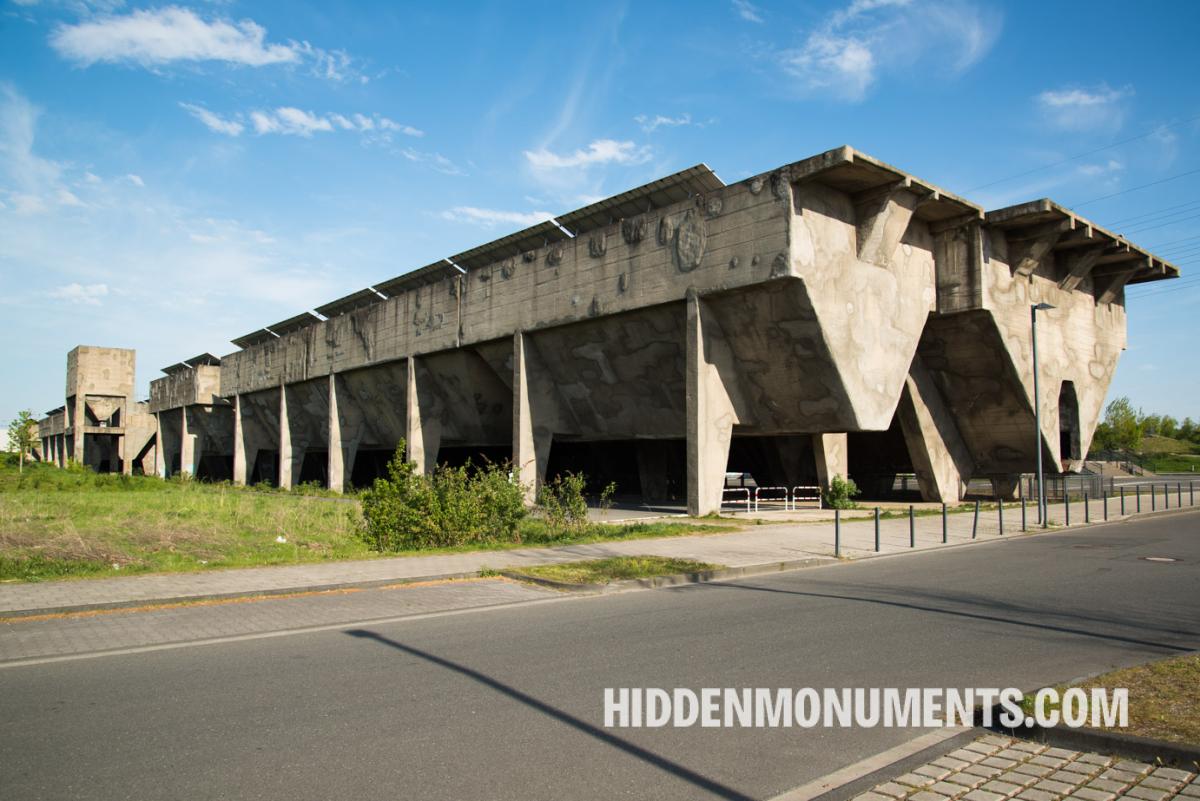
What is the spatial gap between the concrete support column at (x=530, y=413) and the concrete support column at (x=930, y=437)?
14015 mm

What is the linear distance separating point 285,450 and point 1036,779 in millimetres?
54626

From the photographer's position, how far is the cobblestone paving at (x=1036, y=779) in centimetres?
396

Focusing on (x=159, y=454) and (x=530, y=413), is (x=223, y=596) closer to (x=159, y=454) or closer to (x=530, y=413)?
(x=530, y=413)

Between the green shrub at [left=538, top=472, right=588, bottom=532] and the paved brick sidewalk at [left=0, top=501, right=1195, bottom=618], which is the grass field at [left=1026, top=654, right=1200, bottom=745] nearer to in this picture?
the paved brick sidewalk at [left=0, top=501, right=1195, bottom=618]

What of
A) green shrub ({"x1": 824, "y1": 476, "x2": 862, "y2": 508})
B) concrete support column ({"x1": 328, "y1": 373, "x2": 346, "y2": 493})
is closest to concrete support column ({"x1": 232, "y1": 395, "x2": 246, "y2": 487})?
concrete support column ({"x1": 328, "y1": 373, "x2": 346, "y2": 493})

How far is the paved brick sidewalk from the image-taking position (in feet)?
33.4

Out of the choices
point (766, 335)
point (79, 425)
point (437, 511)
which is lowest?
point (437, 511)

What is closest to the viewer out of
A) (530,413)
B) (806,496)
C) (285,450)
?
(530,413)

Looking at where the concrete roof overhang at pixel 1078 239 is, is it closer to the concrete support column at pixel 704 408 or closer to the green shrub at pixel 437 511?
the concrete support column at pixel 704 408

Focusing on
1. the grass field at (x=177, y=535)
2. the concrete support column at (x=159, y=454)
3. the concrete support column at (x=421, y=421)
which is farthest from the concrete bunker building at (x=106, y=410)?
the grass field at (x=177, y=535)

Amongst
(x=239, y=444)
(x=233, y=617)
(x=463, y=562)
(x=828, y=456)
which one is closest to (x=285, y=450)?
(x=239, y=444)

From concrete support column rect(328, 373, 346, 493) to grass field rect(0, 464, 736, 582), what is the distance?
64.2ft

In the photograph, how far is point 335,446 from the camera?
156 ft

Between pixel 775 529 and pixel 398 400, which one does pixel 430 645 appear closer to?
pixel 775 529
